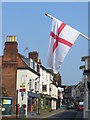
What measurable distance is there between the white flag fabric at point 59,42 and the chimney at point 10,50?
29.6m

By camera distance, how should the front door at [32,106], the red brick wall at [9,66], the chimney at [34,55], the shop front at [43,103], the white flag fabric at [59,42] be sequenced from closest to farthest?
the white flag fabric at [59,42], the red brick wall at [9,66], the front door at [32,106], the shop front at [43,103], the chimney at [34,55]

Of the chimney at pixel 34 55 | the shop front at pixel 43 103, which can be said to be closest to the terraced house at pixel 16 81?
the shop front at pixel 43 103

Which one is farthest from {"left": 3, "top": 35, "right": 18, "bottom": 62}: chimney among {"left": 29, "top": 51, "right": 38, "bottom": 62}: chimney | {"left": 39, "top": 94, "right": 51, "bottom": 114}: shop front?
{"left": 39, "top": 94, "right": 51, "bottom": 114}: shop front

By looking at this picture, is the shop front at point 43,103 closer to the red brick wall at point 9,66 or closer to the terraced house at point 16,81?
the terraced house at point 16,81

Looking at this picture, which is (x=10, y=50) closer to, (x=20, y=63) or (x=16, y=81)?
(x=20, y=63)

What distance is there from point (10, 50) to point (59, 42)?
2991 centimetres

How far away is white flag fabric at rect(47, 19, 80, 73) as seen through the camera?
38.4 ft

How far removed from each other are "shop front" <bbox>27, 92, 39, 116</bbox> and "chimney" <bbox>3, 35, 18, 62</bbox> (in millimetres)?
5733

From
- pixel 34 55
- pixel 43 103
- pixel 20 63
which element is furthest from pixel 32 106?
pixel 34 55

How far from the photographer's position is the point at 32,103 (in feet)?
145

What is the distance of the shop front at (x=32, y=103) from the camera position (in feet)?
137

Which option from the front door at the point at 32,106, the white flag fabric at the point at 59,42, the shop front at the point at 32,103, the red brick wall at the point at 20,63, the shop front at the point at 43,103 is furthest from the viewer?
the shop front at the point at 43,103

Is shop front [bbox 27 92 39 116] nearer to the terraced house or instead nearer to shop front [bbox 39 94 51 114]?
the terraced house

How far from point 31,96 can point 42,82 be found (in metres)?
7.57
